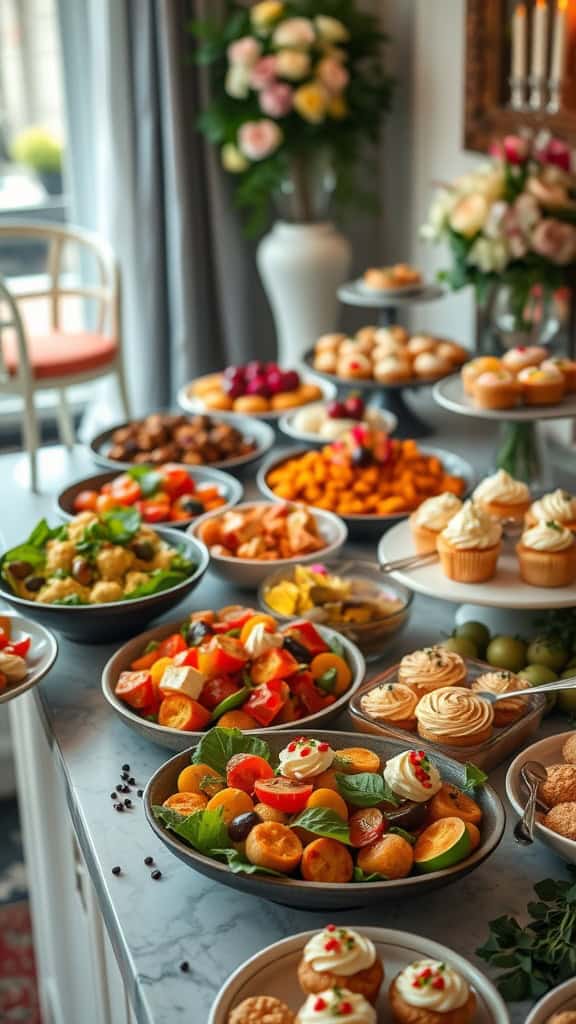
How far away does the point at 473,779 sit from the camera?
3.71ft

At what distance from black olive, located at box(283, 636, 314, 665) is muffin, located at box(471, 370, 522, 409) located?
580 mm

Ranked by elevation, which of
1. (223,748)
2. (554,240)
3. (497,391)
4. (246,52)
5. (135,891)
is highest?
(246,52)

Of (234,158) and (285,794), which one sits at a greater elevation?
(234,158)

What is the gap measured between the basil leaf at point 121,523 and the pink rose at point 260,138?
178cm

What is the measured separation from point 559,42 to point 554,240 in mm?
766

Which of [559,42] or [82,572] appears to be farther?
[559,42]

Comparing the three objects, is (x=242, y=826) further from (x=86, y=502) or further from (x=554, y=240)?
(x=554, y=240)

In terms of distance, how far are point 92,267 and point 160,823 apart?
3.35m

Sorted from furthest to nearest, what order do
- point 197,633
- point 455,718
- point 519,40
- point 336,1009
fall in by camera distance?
point 519,40
point 197,633
point 455,718
point 336,1009

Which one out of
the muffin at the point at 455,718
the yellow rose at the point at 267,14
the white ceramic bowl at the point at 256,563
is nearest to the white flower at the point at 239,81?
the yellow rose at the point at 267,14

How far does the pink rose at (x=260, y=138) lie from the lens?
10.6 ft

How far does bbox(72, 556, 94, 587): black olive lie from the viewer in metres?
1.61

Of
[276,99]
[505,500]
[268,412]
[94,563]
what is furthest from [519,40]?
[94,563]

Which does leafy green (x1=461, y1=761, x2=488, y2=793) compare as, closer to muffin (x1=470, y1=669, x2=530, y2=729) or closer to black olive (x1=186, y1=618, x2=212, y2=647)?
muffin (x1=470, y1=669, x2=530, y2=729)
